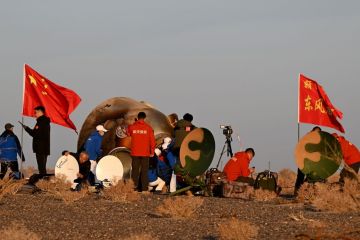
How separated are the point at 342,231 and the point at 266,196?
8749 millimetres

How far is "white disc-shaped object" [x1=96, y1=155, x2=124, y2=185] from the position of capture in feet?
81.5

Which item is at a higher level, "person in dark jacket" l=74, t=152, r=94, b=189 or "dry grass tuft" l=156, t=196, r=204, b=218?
"person in dark jacket" l=74, t=152, r=94, b=189

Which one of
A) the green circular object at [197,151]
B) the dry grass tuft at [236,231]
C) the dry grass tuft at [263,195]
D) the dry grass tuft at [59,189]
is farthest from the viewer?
the green circular object at [197,151]

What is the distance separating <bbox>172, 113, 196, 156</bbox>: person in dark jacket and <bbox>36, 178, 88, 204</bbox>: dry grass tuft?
3.33 meters

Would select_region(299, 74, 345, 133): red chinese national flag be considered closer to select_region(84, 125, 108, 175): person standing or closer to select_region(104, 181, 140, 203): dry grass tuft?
select_region(84, 125, 108, 175): person standing

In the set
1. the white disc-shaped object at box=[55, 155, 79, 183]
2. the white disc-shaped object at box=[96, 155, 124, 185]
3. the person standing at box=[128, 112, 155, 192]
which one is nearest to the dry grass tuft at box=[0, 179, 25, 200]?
the white disc-shaped object at box=[55, 155, 79, 183]

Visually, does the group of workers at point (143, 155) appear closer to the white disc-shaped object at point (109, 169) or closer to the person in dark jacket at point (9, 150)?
the person in dark jacket at point (9, 150)

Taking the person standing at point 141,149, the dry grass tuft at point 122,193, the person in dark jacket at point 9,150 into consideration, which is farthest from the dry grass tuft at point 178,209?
the person in dark jacket at point 9,150

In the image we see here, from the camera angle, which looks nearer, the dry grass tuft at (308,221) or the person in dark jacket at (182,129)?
the dry grass tuft at (308,221)

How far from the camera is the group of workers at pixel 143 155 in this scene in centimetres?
2397

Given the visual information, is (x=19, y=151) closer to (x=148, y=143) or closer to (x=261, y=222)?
(x=148, y=143)

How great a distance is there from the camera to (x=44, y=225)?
16.2 metres

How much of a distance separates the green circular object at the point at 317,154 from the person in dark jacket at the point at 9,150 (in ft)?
29.2

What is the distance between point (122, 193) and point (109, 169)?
3.77m
